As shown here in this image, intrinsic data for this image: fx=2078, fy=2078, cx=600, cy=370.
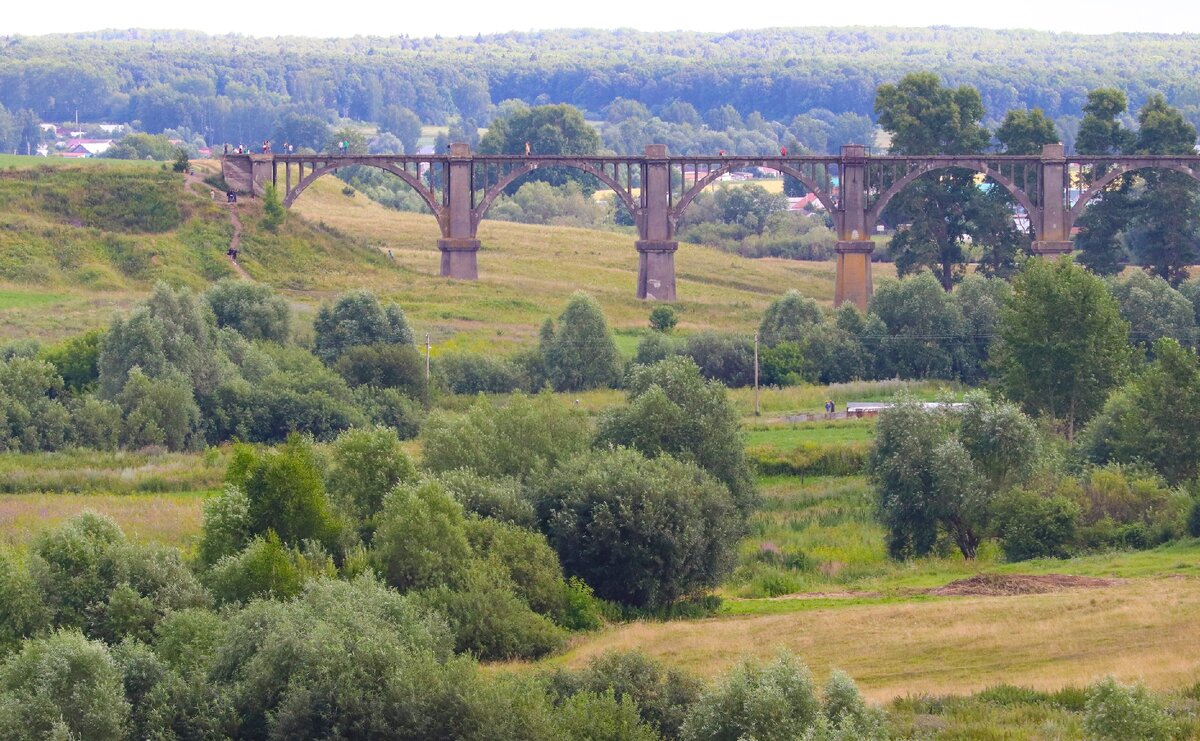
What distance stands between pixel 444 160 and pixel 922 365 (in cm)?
2380

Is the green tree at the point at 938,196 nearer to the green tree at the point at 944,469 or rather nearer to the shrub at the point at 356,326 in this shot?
the shrub at the point at 356,326

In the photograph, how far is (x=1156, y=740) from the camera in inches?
1129

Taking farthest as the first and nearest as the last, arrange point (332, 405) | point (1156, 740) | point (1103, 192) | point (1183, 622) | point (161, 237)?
point (1103, 192) < point (161, 237) < point (332, 405) < point (1183, 622) < point (1156, 740)

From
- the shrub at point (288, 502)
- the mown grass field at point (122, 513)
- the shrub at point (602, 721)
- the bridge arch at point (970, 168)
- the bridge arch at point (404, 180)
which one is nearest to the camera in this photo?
the shrub at point (602, 721)

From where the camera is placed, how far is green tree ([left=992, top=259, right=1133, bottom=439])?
6078 cm

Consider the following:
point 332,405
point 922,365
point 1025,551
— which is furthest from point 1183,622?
point 922,365

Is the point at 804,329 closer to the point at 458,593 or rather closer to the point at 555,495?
the point at 555,495

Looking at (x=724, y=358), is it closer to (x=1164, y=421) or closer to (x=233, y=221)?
(x=1164, y=421)

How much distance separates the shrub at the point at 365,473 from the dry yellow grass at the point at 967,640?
670cm

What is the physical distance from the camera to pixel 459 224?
8925cm

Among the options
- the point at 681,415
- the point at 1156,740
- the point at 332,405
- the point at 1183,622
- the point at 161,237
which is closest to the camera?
the point at 1156,740

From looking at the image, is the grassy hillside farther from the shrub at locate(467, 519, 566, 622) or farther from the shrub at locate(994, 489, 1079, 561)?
the shrub at locate(467, 519, 566, 622)

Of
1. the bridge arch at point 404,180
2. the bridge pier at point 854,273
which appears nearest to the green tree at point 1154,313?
the bridge pier at point 854,273

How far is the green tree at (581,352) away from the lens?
7050 centimetres
